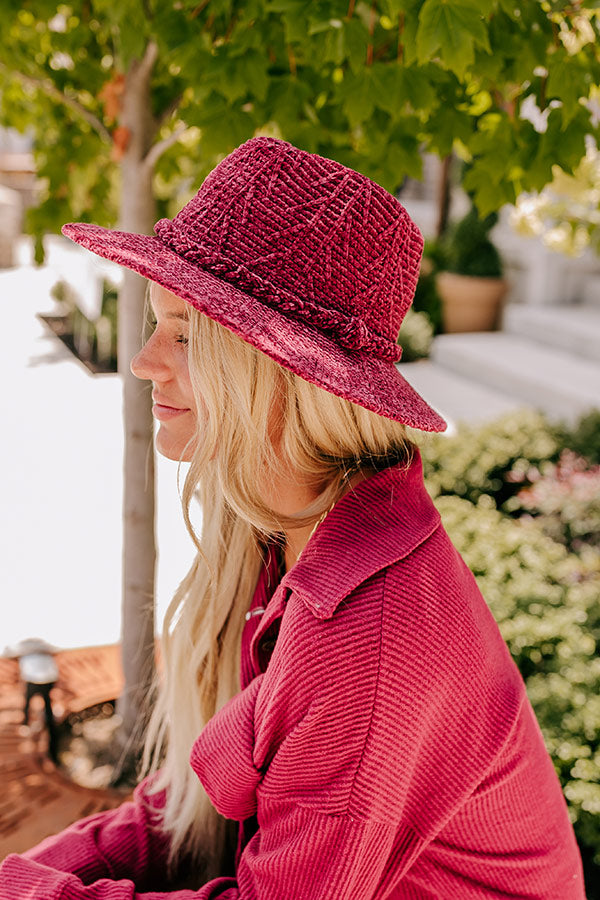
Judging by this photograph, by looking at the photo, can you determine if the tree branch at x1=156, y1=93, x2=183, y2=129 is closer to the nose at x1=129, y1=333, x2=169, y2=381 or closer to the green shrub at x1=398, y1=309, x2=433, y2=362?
the nose at x1=129, y1=333, x2=169, y2=381

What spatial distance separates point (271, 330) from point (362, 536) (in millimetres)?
351

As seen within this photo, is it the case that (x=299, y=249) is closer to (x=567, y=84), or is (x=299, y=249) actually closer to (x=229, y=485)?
(x=229, y=485)

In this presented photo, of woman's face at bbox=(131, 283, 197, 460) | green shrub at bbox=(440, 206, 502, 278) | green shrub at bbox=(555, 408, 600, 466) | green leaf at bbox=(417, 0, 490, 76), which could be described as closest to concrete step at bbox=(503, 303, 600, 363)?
green shrub at bbox=(440, 206, 502, 278)

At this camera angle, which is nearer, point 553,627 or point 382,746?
point 382,746

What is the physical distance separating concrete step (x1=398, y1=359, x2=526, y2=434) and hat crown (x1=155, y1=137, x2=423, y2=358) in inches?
241

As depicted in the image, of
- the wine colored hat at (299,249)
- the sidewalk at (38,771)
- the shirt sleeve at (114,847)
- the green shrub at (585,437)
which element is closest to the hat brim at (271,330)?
the wine colored hat at (299,249)

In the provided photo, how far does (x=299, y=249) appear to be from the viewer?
1.31 m

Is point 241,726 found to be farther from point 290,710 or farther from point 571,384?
point 571,384

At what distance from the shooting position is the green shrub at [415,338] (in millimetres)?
9883

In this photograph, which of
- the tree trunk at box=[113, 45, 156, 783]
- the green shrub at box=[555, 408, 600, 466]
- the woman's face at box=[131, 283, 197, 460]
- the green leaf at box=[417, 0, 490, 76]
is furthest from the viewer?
the green shrub at box=[555, 408, 600, 466]

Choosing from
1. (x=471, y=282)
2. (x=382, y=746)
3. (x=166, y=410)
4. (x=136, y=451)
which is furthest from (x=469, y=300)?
(x=382, y=746)

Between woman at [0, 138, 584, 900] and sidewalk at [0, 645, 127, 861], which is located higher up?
woman at [0, 138, 584, 900]

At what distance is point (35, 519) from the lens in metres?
5.64

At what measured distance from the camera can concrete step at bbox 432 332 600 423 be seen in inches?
314
